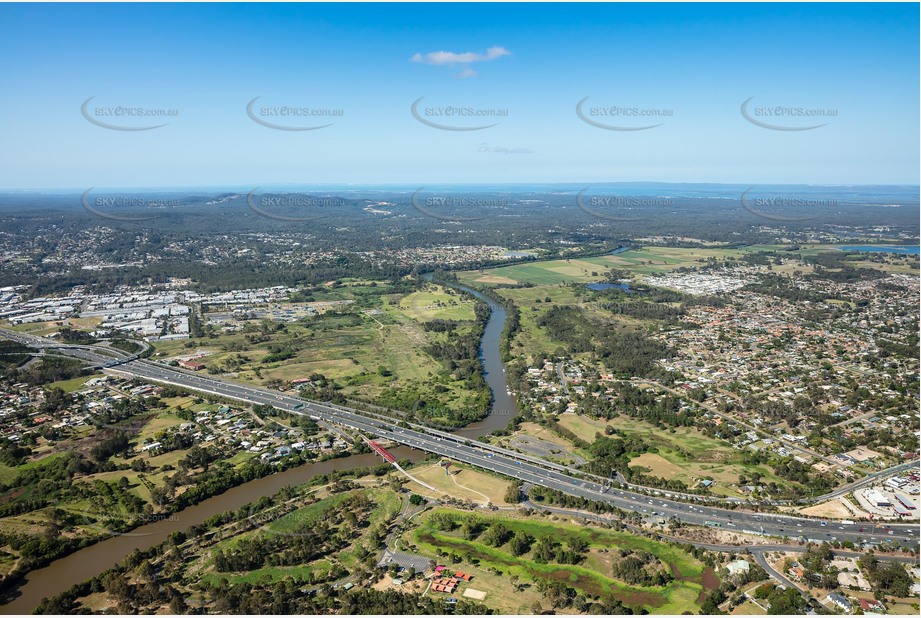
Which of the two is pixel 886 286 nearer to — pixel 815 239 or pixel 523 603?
pixel 815 239

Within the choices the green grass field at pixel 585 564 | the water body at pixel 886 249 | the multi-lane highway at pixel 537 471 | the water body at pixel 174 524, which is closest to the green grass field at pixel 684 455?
the multi-lane highway at pixel 537 471

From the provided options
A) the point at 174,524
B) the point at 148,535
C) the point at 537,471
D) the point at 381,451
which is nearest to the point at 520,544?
the point at 537,471

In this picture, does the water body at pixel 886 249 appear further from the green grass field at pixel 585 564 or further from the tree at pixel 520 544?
the tree at pixel 520 544

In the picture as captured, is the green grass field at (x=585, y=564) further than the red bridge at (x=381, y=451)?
No

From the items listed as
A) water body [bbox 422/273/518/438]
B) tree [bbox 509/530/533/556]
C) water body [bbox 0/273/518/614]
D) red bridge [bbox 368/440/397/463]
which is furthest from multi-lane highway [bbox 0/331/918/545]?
tree [bbox 509/530/533/556]

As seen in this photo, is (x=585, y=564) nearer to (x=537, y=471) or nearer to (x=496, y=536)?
(x=496, y=536)

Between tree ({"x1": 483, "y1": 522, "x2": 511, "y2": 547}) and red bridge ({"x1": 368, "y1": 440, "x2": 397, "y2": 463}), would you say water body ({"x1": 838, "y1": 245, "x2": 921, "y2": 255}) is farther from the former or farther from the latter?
tree ({"x1": 483, "y1": 522, "x2": 511, "y2": 547})
